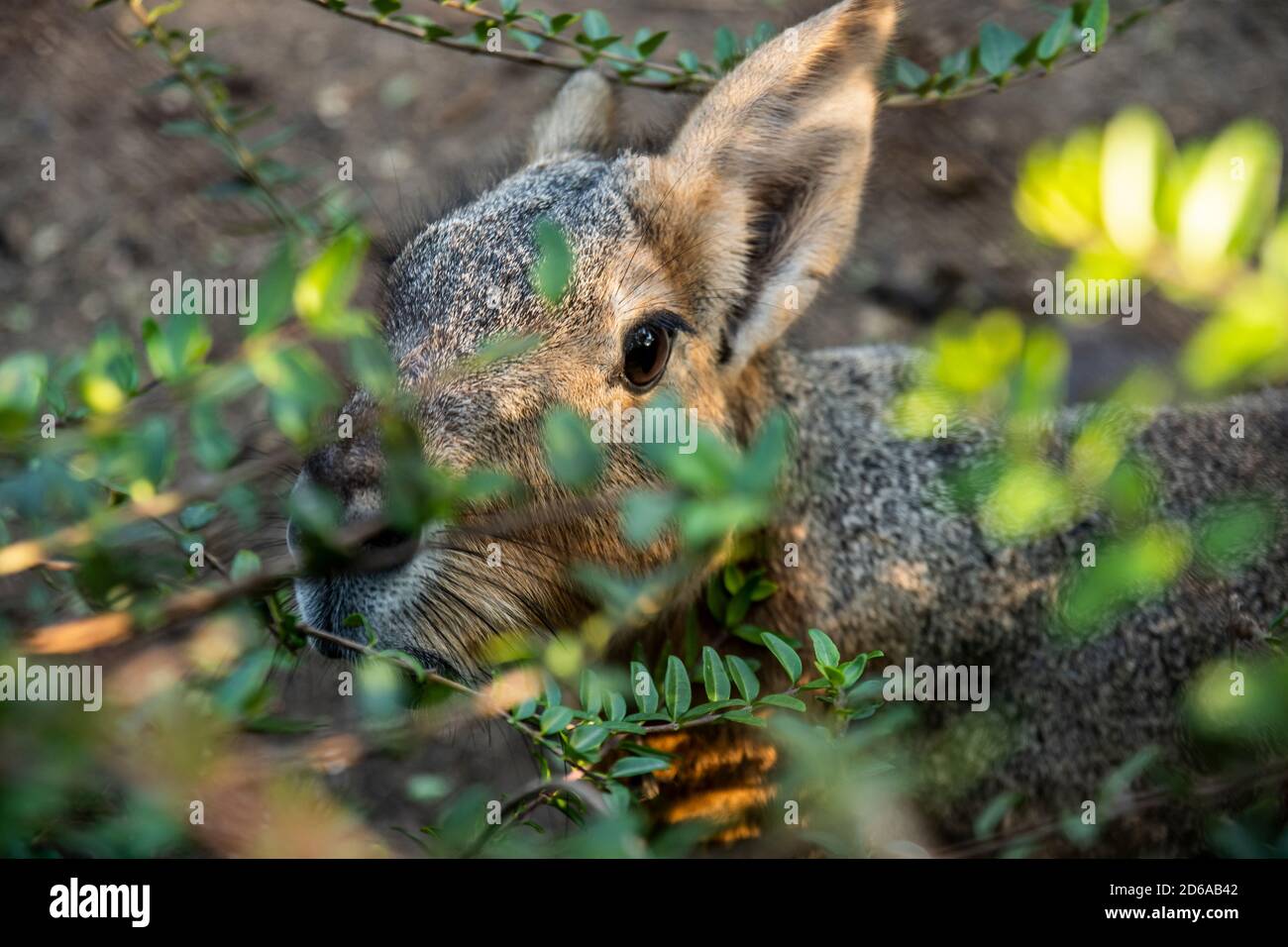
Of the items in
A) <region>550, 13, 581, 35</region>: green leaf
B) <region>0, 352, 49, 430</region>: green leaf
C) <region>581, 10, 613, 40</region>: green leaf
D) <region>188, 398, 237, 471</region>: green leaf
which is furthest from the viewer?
<region>581, 10, 613, 40</region>: green leaf

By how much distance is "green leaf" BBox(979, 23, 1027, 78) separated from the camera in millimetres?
3062

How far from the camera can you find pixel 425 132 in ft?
19.2

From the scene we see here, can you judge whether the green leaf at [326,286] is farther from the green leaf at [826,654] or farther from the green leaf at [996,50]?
the green leaf at [996,50]

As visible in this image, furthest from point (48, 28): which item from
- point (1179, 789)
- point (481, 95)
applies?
point (1179, 789)

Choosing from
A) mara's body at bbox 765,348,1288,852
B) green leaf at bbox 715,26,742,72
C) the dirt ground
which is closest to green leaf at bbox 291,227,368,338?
mara's body at bbox 765,348,1288,852

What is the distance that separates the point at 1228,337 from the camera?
45.8 inches

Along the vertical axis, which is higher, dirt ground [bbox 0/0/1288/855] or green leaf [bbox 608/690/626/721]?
dirt ground [bbox 0/0/1288/855]

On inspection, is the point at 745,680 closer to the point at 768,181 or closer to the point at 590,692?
the point at 590,692

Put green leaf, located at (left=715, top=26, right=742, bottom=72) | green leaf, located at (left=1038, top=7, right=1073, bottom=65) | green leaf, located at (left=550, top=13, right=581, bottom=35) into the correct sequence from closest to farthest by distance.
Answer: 1. green leaf, located at (left=550, top=13, right=581, bottom=35)
2. green leaf, located at (left=1038, top=7, right=1073, bottom=65)
3. green leaf, located at (left=715, top=26, right=742, bottom=72)

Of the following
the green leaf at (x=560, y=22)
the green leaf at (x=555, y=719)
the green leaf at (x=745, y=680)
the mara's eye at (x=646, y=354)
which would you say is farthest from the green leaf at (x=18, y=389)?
the green leaf at (x=560, y=22)

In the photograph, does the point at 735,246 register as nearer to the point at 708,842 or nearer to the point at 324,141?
the point at 708,842

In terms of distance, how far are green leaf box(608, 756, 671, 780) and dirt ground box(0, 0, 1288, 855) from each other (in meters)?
3.32

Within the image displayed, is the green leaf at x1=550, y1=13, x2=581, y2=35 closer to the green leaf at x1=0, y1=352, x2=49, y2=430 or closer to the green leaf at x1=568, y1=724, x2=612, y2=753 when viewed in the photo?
the green leaf at x1=0, y1=352, x2=49, y2=430
